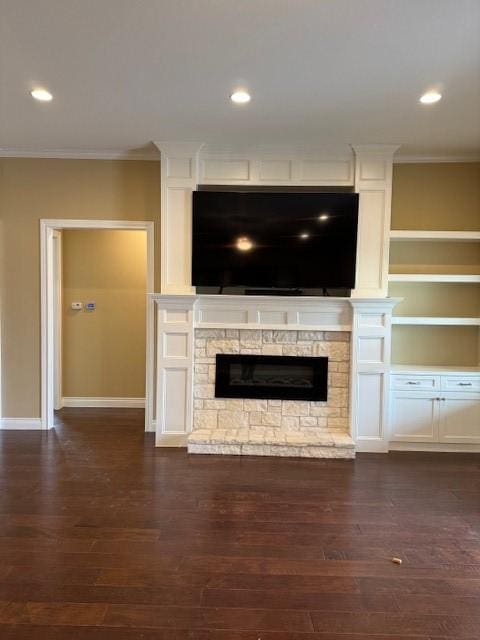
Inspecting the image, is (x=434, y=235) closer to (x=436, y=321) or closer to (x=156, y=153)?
(x=436, y=321)

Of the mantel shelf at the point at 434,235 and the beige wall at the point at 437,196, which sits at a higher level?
the beige wall at the point at 437,196

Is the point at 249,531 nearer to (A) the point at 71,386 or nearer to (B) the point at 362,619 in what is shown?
(B) the point at 362,619

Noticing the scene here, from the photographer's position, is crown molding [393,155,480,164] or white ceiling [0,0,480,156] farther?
crown molding [393,155,480,164]

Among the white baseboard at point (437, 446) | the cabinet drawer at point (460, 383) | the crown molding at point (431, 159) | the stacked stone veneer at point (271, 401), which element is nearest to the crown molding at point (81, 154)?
the stacked stone veneer at point (271, 401)

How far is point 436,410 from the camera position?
167 inches

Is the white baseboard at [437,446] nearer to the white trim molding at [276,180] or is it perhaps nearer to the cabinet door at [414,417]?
the cabinet door at [414,417]

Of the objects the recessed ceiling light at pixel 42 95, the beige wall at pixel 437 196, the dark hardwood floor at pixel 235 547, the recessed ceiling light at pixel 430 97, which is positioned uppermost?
the recessed ceiling light at pixel 430 97

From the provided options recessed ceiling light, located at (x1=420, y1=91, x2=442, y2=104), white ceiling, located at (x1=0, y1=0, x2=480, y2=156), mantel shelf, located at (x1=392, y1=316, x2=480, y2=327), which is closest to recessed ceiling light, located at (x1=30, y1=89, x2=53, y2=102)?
white ceiling, located at (x1=0, y1=0, x2=480, y2=156)

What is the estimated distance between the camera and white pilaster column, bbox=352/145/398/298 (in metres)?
4.18

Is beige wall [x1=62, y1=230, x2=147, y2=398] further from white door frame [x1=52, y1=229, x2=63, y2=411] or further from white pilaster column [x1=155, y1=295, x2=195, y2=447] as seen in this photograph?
white pilaster column [x1=155, y1=295, x2=195, y2=447]

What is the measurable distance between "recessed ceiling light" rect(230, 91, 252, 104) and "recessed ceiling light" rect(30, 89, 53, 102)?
→ 1.39 metres

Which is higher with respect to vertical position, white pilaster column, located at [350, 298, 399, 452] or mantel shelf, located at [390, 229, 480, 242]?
mantel shelf, located at [390, 229, 480, 242]

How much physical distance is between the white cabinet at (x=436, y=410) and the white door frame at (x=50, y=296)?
2.52 m

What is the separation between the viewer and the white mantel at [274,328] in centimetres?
418
